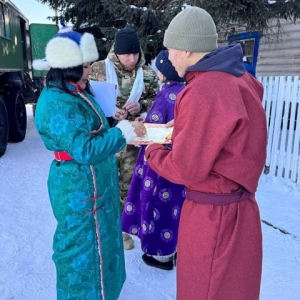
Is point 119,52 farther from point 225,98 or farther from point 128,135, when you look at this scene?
point 225,98

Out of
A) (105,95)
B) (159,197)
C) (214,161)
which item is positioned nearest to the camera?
(214,161)

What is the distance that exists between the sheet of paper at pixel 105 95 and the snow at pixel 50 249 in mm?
1353

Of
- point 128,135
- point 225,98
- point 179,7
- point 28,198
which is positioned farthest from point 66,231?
point 179,7

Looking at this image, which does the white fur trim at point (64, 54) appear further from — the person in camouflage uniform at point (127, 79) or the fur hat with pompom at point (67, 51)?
the person in camouflage uniform at point (127, 79)

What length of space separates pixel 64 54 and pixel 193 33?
2.06 ft

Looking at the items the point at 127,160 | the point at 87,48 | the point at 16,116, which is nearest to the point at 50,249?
the point at 127,160

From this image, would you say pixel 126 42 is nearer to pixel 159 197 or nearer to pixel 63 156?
pixel 159 197

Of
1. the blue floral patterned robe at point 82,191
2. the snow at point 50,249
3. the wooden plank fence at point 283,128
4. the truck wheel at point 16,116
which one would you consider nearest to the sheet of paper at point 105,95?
the blue floral patterned robe at point 82,191

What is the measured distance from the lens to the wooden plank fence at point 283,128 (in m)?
5.01

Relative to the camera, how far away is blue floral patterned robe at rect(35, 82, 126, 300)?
1629 mm

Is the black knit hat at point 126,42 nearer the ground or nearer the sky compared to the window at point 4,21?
nearer the ground

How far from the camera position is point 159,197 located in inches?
102

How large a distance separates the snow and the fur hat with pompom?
1.69 meters

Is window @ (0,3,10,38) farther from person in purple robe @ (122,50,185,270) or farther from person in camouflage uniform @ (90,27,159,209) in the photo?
person in purple robe @ (122,50,185,270)
